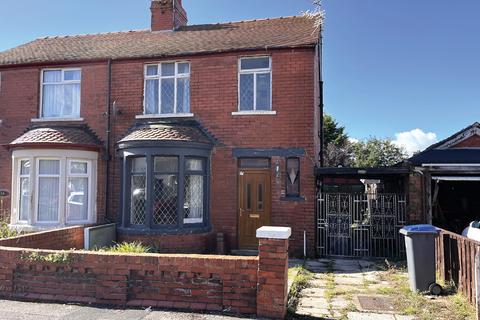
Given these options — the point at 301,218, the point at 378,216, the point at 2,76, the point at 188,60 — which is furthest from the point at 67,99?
the point at 378,216

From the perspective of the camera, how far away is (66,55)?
40.9ft

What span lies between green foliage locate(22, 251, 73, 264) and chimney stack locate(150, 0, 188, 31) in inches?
395

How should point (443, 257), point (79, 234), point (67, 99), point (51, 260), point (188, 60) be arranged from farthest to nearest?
point (67, 99) → point (188, 60) → point (79, 234) → point (443, 257) → point (51, 260)

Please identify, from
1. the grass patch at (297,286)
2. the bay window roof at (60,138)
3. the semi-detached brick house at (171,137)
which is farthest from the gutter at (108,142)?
the grass patch at (297,286)

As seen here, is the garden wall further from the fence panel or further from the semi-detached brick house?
the semi-detached brick house

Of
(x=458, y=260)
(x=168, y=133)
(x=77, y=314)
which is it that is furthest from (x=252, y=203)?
(x=77, y=314)

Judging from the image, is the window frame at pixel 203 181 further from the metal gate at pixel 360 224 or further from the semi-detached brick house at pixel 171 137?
the metal gate at pixel 360 224

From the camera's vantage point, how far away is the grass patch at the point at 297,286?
5774 mm

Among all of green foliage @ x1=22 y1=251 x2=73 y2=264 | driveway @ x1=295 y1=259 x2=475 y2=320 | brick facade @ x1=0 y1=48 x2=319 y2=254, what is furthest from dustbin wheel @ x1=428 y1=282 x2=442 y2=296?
green foliage @ x1=22 y1=251 x2=73 y2=264

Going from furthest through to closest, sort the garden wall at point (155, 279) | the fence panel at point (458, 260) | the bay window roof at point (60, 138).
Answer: the bay window roof at point (60, 138), the fence panel at point (458, 260), the garden wall at point (155, 279)

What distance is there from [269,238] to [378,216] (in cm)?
608

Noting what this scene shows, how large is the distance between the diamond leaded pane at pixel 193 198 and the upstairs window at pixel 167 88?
2075mm

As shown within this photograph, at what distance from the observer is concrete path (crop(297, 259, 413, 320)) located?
18.4 ft

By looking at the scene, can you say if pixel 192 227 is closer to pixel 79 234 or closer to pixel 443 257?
pixel 79 234
